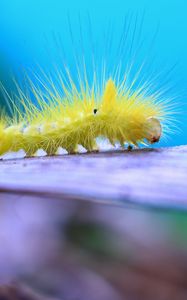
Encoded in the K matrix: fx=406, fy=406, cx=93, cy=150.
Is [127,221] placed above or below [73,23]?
below

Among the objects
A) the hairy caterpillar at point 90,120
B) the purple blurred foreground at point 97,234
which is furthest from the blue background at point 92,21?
the purple blurred foreground at point 97,234

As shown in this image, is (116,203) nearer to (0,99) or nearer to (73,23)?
(73,23)

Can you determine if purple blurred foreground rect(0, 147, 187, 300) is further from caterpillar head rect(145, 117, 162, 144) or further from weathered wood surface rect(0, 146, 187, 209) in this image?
caterpillar head rect(145, 117, 162, 144)

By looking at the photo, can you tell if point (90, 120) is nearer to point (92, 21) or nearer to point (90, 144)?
point (90, 144)

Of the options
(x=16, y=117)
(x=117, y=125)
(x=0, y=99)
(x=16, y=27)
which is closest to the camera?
(x=117, y=125)

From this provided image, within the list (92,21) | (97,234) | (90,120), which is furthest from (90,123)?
(92,21)

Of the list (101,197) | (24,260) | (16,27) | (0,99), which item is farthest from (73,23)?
(101,197)
